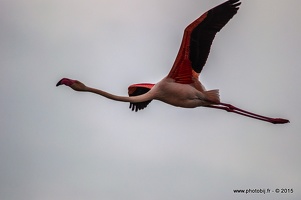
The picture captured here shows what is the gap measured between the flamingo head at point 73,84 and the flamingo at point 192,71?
0.06 m

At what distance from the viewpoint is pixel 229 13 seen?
29172mm

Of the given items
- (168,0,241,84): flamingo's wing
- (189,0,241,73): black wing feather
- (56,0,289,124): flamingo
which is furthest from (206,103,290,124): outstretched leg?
(189,0,241,73): black wing feather

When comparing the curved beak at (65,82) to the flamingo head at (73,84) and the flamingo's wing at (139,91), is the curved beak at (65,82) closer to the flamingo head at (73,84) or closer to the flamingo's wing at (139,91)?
the flamingo head at (73,84)

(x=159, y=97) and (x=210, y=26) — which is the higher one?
(x=210, y=26)

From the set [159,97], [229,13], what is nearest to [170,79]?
[159,97]

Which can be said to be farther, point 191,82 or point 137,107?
point 137,107

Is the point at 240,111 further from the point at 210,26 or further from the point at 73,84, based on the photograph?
the point at 73,84

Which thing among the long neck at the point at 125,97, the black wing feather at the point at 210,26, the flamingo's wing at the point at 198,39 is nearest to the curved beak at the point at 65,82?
the long neck at the point at 125,97

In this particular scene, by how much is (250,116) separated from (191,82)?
7.35 feet

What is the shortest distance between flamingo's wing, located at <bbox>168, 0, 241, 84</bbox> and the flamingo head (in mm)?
2530

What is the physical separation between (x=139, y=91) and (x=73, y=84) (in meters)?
3.52

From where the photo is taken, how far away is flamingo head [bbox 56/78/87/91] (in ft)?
91.9

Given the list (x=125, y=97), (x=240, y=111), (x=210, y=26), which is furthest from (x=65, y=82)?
(x=240, y=111)

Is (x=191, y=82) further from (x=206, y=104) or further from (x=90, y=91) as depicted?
(x=90, y=91)
